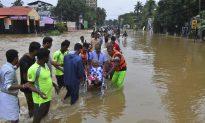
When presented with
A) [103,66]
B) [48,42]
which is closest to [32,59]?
[48,42]

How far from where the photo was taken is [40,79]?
5.81 meters

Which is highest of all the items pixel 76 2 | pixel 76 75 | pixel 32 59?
pixel 76 2

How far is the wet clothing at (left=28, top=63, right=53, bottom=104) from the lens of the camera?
5.73 meters

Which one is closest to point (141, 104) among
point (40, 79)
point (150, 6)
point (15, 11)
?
point (40, 79)

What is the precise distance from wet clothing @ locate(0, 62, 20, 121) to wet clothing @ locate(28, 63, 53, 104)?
1.14 ft

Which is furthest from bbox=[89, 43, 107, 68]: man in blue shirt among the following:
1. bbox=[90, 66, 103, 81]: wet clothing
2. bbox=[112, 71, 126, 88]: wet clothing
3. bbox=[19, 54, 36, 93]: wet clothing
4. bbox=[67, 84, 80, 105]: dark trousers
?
bbox=[19, 54, 36, 93]: wet clothing

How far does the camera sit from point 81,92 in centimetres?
977

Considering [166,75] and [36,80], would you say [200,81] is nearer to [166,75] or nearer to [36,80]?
[166,75]

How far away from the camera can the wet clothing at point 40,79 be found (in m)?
5.73

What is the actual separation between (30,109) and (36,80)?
1599 mm

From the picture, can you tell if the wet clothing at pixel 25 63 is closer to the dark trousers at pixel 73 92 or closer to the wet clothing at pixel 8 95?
the wet clothing at pixel 8 95

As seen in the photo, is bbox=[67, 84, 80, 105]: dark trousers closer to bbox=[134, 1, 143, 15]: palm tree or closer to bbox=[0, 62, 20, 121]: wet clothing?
bbox=[0, 62, 20, 121]: wet clothing

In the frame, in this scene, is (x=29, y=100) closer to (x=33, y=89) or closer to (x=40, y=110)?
(x=40, y=110)

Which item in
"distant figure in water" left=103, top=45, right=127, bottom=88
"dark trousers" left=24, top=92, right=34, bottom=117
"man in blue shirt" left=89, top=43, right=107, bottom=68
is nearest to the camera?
"dark trousers" left=24, top=92, right=34, bottom=117
